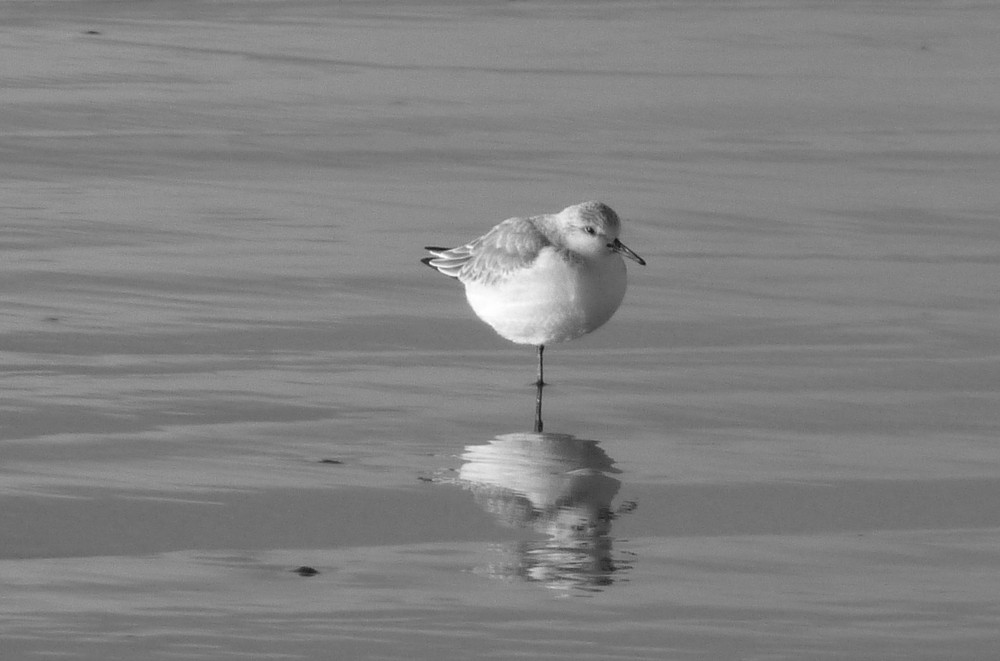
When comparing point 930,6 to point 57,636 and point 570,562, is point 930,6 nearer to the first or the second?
point 570,562

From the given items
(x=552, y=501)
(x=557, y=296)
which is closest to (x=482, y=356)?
(x=557, y=296)

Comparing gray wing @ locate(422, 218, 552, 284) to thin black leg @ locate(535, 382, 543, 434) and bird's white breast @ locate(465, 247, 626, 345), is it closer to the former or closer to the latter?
bird's white breast @ locate(465, 247, 626, 345)

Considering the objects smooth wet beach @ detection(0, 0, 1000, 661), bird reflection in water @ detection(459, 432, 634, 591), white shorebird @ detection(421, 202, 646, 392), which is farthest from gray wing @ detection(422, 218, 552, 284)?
bird reflection in water @ detection(459, 432, 634, 591)

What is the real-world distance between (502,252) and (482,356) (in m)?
0.45

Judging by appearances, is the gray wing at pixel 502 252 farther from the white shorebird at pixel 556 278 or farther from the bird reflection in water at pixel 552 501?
the bird reflection in water at pixel 552 501

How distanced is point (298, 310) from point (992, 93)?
639 centimetres

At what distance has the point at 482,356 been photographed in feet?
26.0

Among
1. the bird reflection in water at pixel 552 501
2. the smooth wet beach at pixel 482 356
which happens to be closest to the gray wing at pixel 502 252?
the smooth wet beach at pixel 482 356

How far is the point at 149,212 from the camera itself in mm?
9742

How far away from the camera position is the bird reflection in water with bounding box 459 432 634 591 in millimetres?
5375

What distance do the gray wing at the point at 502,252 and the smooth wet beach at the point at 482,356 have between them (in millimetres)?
311

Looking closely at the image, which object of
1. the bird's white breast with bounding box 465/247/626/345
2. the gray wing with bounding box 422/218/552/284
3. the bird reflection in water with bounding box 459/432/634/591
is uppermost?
the gray wing with bounding box 422/218/552/284

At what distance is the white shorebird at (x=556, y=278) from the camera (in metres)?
7.45

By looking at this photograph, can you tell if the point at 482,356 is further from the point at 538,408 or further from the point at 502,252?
the point at 538,408
